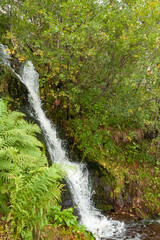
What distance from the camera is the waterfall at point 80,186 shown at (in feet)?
18.8

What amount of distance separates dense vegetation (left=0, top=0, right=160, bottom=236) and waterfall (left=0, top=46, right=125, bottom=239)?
26.1 inches

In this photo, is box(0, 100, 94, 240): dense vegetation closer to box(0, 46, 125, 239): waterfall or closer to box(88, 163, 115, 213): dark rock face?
box(0, 46, 125, 239): waterfall

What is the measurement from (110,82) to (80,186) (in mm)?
5438

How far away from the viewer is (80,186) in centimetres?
662

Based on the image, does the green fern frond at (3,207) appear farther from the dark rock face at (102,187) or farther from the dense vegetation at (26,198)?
the dark rock face at (102,187)

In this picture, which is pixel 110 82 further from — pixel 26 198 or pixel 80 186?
pixel 26 198

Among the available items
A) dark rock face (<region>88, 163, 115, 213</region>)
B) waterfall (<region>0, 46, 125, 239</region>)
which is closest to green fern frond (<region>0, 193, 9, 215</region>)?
waterfall (<region>0, 46, 125, 239</region>)

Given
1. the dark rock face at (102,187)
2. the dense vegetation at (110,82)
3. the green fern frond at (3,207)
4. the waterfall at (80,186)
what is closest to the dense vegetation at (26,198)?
the green fern frond at (3,207)

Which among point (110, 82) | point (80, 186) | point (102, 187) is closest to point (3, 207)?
point (80, 186)

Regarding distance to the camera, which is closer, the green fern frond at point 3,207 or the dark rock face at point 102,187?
the green fern frond at point 3,207

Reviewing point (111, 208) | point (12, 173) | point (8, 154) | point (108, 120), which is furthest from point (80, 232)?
point (108, 120)

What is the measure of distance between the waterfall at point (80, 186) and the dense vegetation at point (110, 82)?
0.66m

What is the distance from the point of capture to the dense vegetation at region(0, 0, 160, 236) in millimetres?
6930

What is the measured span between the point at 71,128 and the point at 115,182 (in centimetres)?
322
